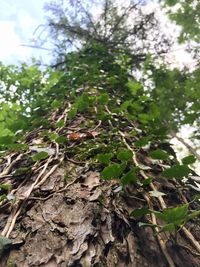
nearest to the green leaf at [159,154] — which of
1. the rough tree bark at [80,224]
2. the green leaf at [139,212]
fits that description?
the rough tree bark at [80,224]

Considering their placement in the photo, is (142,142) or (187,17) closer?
(142,142)

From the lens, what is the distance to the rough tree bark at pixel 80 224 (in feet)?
2.72

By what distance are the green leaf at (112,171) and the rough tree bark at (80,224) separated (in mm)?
52

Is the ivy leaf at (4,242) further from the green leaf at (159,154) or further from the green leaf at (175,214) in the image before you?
the green leaf at (159,154)

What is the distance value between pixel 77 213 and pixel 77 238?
0.36ft

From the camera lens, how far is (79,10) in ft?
18.7

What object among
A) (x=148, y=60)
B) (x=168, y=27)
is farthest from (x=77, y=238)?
(x=168, y=27)

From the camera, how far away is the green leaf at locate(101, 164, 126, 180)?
3.33 ft

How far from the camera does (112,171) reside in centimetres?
102

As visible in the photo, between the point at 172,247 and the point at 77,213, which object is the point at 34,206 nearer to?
the point at 77,213

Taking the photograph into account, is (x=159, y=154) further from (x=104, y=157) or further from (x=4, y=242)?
(x=4, y=242)

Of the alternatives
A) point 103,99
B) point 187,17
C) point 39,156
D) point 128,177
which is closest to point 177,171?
point 128,177

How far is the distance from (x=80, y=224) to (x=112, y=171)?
0.19 meters

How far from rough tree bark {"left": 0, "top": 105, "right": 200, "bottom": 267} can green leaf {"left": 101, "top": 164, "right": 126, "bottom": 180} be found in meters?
0.05
